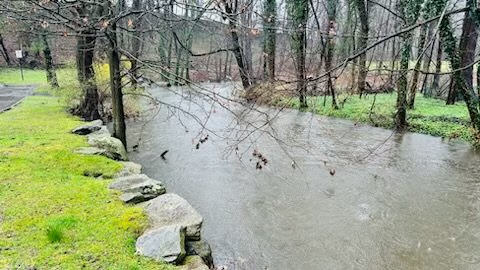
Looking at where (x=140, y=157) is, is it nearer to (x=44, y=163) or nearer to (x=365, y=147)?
→ (x=44, y=163)

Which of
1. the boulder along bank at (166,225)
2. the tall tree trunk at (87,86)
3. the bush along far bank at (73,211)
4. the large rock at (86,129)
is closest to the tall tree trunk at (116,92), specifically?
the large rock at (86,129)

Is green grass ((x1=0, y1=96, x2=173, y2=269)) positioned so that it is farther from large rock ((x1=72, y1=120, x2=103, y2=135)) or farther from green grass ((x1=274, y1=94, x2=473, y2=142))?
green grass ((x1=274, y1=94, x2=473, y2=142))

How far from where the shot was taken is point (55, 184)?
5.13m

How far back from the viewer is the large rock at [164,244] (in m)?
3.43

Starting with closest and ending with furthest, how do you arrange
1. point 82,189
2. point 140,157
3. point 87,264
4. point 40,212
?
point 87,264 < point 40,212 < point 82,189 < point 140,157

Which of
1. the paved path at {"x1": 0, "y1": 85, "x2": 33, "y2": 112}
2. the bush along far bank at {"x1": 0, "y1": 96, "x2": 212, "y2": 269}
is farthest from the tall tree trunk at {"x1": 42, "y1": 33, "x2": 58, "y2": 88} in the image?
the bush along far bank at {"x1": 0, "y1": 96, "x2": 212, "y2": 269}

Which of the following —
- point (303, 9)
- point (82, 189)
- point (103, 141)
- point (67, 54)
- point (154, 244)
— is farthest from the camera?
point (303, 9)

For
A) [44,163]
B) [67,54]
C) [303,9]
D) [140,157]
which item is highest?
[303,9]

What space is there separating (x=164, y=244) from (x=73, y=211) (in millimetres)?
1310

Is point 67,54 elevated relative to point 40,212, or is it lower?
elevated

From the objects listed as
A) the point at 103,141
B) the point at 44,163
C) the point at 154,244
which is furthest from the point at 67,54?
the point at 154,244

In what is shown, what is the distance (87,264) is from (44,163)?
3.33 meters

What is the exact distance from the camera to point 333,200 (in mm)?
6777

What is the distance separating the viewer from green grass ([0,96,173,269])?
333 centimetres
